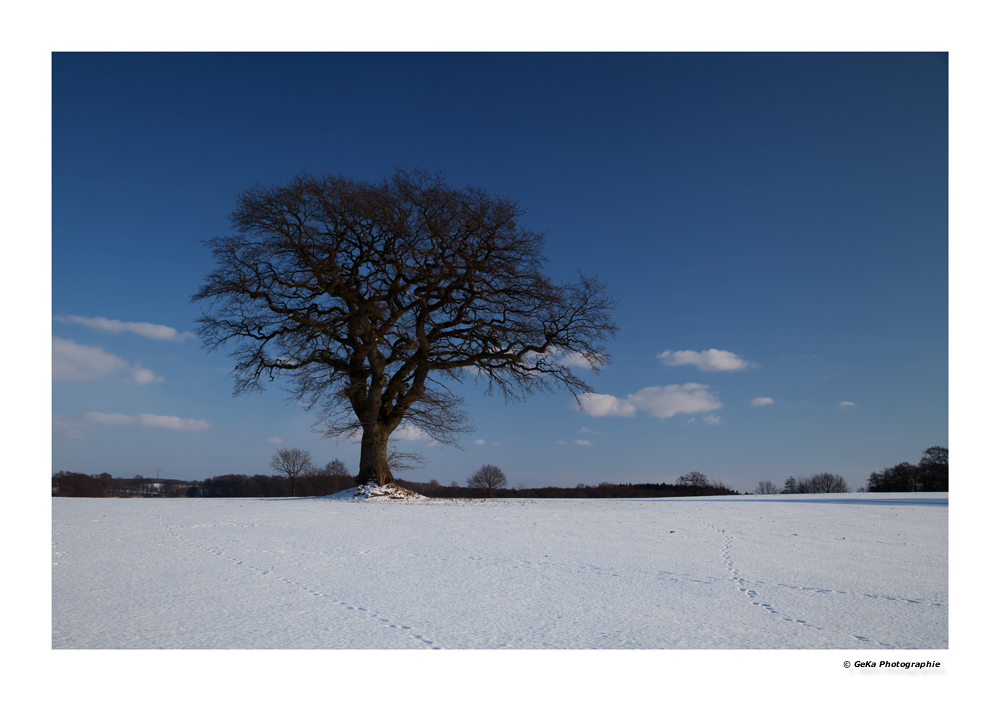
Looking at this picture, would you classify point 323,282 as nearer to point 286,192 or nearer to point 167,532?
point 286,192

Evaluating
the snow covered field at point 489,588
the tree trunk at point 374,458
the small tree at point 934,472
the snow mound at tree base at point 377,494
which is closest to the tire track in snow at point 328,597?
the snow covered field at point 489,588

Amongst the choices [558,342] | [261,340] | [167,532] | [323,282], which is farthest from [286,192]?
[167,532]

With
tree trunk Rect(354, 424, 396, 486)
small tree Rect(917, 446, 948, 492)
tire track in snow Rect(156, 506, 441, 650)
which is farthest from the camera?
small tree Rect(917, 446, 948, 492)

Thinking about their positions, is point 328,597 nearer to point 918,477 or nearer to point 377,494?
point 377,494

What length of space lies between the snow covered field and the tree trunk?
768cm

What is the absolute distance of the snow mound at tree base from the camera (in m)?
13.3

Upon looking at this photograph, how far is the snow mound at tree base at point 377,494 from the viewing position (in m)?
13.3

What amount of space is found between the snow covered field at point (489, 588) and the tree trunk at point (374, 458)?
7.68 meters

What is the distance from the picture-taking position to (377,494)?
1350 centimetres

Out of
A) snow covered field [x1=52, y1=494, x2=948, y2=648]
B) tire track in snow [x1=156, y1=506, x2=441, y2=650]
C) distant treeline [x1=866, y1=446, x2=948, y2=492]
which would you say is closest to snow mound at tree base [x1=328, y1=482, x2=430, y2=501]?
snow covered field [x1=52, y1=494, x2=948, y2=648]

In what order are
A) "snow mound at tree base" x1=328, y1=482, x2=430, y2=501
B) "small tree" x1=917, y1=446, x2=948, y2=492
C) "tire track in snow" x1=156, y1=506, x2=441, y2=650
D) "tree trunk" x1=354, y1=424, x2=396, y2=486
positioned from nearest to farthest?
"tire track in snow" x1=156, y1=506, x2=441, y2=650
"snow mound at tree base" x1=328, y1=482, x2=430, y2=501
"tree trunk" x1=354, y1=424, x2=396, y2=486
"small tree" x1=917, y1=446, x2=948, y2=492

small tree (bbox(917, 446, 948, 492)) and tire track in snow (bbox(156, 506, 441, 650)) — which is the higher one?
tire track in snow (bbox(156, 506, 441, 650))

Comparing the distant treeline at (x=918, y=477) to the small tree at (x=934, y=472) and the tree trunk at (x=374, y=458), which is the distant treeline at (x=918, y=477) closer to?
the small tree at (x=934, y=472)

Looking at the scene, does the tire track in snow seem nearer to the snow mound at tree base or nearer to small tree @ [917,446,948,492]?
the snow mound at tree base
